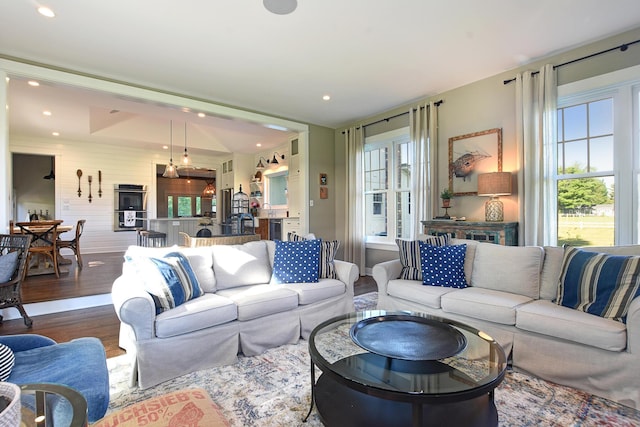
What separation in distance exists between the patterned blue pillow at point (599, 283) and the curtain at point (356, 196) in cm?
356

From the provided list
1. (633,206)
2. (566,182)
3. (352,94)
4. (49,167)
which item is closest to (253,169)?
(352,94)

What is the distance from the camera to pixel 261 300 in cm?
264

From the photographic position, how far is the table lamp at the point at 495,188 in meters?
3.65

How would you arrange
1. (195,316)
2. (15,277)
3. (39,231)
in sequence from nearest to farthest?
(195,316), (15,277), (39,231)

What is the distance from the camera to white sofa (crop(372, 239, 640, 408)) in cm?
189

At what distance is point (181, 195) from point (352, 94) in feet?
30.1

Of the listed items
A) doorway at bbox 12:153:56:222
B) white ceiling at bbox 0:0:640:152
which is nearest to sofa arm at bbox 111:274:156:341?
white ceiling at bbox 0:0:640:152

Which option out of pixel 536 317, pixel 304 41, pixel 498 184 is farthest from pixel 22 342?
pixel 498 184

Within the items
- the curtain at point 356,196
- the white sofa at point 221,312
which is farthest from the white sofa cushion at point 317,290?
the curtain at point 356,196

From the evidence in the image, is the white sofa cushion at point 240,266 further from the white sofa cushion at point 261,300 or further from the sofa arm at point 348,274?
the sofa arm at point 348,274

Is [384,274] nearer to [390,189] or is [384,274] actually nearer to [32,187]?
[390,189]

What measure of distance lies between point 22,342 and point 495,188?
166 inches

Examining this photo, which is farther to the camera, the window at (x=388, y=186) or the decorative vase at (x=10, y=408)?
the window at (x=388, y=186)

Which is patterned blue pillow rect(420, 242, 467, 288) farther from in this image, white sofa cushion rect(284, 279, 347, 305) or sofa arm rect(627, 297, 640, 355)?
sofa arm rect(627, 297, 640, 355)
